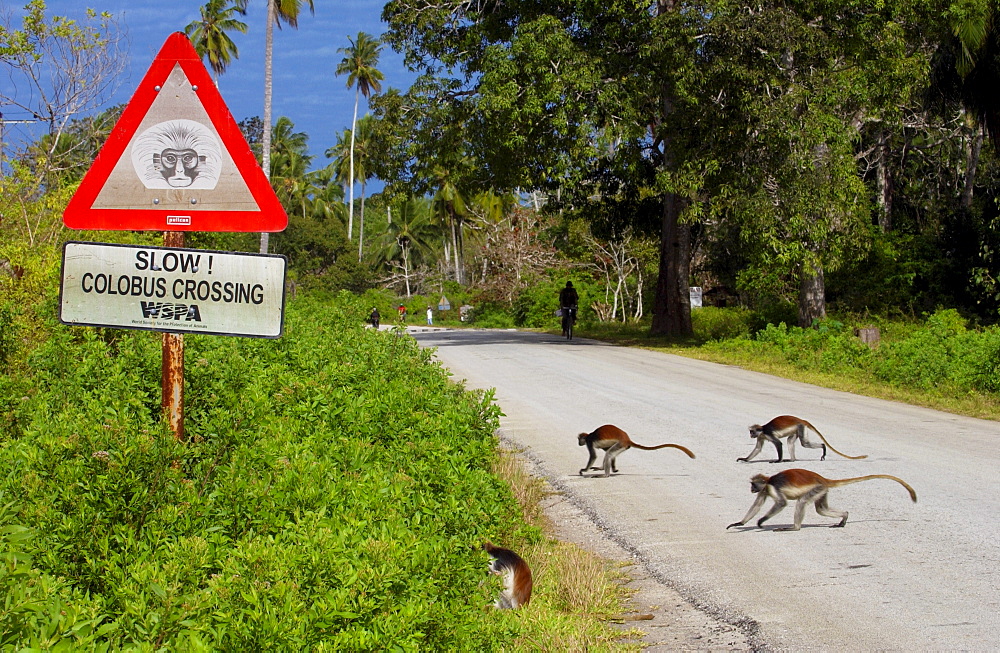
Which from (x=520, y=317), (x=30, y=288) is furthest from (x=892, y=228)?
(x=30, y=288)

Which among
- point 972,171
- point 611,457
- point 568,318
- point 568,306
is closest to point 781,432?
point 611,457

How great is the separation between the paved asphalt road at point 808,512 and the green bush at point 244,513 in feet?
4.47

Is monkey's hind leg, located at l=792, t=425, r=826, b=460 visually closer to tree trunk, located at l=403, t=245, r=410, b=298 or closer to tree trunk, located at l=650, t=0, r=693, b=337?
tree trunk, located at l=650, t=0, r=693, b=337

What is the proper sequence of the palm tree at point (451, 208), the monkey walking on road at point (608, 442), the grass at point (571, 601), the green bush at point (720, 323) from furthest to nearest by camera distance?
the palm tree at point (451, 208) → the green bush at point (720, 323) → the monkey walking on road at point (608, 442) → the grass at point (571, 601)

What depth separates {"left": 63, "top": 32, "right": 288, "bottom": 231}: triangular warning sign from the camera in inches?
179

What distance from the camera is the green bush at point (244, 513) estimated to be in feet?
9.39

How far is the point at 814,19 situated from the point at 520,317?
36538mm

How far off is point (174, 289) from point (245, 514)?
3.23 ft

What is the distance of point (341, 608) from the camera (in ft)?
9.39

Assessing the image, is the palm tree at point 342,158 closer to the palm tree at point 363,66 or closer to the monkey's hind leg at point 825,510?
the palm tree at point 363,66

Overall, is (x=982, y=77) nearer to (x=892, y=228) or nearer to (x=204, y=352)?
(x=892, y=228)

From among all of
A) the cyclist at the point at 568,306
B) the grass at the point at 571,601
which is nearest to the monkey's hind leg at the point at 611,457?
the grass at the point at 571,601

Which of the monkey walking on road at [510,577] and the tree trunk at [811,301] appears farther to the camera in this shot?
the tree trunk at [811,301]

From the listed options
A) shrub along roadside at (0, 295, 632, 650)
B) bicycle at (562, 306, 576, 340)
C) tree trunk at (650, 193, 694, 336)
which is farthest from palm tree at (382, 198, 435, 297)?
shrub along roadside at (0, 295, 632, 650)
